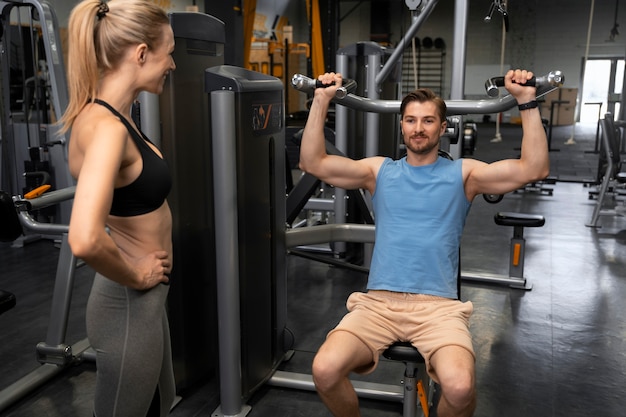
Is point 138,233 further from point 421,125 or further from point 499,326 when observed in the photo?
point 499,326

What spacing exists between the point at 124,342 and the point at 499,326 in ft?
6.98

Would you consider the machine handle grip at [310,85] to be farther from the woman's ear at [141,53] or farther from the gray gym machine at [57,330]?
the gray gym machine at [57,330]

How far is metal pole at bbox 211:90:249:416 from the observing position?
5.93 feet

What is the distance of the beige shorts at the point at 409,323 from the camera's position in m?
1.54

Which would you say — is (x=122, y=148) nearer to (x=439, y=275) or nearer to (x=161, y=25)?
(x=161, y=25)

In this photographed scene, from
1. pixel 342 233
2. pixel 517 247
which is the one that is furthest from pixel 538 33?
pixel 342 233

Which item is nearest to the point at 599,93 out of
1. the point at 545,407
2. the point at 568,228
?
the point at 568,228

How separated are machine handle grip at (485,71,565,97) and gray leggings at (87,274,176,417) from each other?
0.98 m

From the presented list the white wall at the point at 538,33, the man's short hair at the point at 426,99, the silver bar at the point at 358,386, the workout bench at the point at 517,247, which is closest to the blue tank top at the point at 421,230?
the man's short hair at the point at 426,99

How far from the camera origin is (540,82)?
1.51 m

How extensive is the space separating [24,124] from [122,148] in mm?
4061

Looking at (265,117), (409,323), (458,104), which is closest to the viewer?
(409,323)

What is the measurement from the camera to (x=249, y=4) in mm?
8086

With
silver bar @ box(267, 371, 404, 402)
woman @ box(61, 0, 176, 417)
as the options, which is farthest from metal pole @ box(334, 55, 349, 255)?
woman @ box(61, 0, 176, 417)
